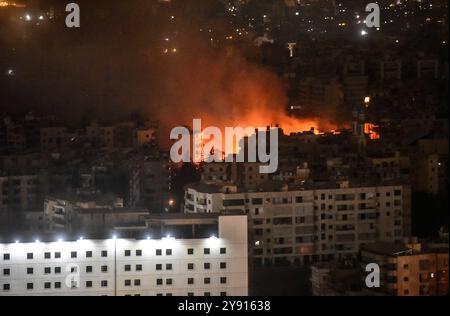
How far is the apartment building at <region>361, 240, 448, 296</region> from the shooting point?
304 inches

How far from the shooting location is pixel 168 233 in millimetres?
7332

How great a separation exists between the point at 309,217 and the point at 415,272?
1196mm

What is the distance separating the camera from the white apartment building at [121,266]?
712 cm

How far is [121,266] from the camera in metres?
7.16

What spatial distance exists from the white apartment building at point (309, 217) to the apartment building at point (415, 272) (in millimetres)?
827

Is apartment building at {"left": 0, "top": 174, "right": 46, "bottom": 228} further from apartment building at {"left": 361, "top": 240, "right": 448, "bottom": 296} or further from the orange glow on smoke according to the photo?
the orange glow on smoke

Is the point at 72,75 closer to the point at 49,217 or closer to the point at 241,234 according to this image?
the point at 49,217

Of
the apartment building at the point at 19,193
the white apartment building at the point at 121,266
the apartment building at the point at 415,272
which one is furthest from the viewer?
the apartment building at the point at 19,193

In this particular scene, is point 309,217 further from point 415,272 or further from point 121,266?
point 121,266

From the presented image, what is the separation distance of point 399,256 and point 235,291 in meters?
0.96

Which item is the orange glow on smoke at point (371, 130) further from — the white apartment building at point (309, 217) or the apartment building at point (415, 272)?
the apartment building at point (415, 272)

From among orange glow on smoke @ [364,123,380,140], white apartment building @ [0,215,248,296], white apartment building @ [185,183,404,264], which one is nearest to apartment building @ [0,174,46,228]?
white apartment building @ [185,183,404,264]

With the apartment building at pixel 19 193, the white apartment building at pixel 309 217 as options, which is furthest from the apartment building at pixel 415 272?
the apartment building at pixel 19 193

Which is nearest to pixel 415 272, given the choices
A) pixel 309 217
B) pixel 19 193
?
pixel 309 217
